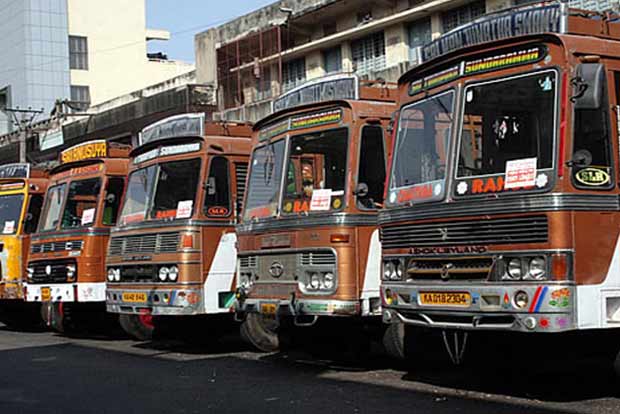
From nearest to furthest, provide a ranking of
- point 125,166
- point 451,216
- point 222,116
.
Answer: point 451,216
point 125,166
point 222,116

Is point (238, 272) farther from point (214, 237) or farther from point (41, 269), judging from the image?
point (41, 269)

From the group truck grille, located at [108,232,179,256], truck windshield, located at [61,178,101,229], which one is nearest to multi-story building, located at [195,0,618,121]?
truck windshield, located at [61,178,101,229]

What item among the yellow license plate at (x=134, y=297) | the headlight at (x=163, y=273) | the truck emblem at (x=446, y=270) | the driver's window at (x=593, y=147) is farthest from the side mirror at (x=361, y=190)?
the yellow license plate at (x=134, y=297)

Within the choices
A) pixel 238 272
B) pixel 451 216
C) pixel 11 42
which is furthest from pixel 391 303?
pixel 11 42

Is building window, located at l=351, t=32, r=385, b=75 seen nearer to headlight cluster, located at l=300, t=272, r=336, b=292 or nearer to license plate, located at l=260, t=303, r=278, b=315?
license plate, located at l=260, t=303, r=278, b=315

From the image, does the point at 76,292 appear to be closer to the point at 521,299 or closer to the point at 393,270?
the point at 393,270

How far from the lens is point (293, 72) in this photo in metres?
32.2

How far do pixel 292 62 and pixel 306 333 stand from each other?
21.3m

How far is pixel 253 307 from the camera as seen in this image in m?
11.4

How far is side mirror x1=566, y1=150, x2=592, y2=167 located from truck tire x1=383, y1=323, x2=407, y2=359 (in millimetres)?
2707

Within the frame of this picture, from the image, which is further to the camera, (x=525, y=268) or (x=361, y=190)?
(x=361, y=190)

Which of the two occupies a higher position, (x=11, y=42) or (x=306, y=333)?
(x=11, y=42)

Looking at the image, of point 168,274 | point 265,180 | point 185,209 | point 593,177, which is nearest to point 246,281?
point 265,180

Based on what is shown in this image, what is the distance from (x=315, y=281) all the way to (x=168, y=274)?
2.94 m
